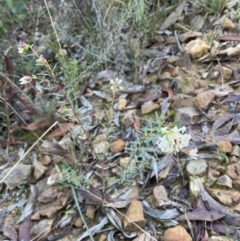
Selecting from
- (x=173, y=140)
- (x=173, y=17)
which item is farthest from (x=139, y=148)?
(x=173, y=17)

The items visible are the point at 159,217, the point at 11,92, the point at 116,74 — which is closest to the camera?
the point at 159,217

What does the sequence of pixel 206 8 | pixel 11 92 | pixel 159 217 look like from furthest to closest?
pixel 206 8 → pixel 11 92 → pixel 159 217

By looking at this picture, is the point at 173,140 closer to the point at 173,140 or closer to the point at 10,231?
the point at 173,140

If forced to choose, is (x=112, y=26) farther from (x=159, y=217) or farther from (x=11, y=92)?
(x=159, y=217)

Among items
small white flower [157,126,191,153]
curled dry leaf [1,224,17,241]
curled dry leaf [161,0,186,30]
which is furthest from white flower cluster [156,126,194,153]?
curled dry leaf [161,0,186,30]

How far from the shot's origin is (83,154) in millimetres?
1438

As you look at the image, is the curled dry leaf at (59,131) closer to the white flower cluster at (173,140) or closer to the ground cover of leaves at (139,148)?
the ground cover of leaves at (139,148)

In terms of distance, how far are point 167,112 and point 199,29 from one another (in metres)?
0.57

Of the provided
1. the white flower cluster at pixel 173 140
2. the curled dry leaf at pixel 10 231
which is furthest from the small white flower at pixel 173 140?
the curled dry leaf at pixel 10 231

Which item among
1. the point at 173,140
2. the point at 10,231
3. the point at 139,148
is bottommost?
the point at 10,231

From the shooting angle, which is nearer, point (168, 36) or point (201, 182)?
point (201, 182)

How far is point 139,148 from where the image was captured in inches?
44.4

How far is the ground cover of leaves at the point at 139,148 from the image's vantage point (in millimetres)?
1167

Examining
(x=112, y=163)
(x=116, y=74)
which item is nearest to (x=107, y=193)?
(x=112, y=163)
